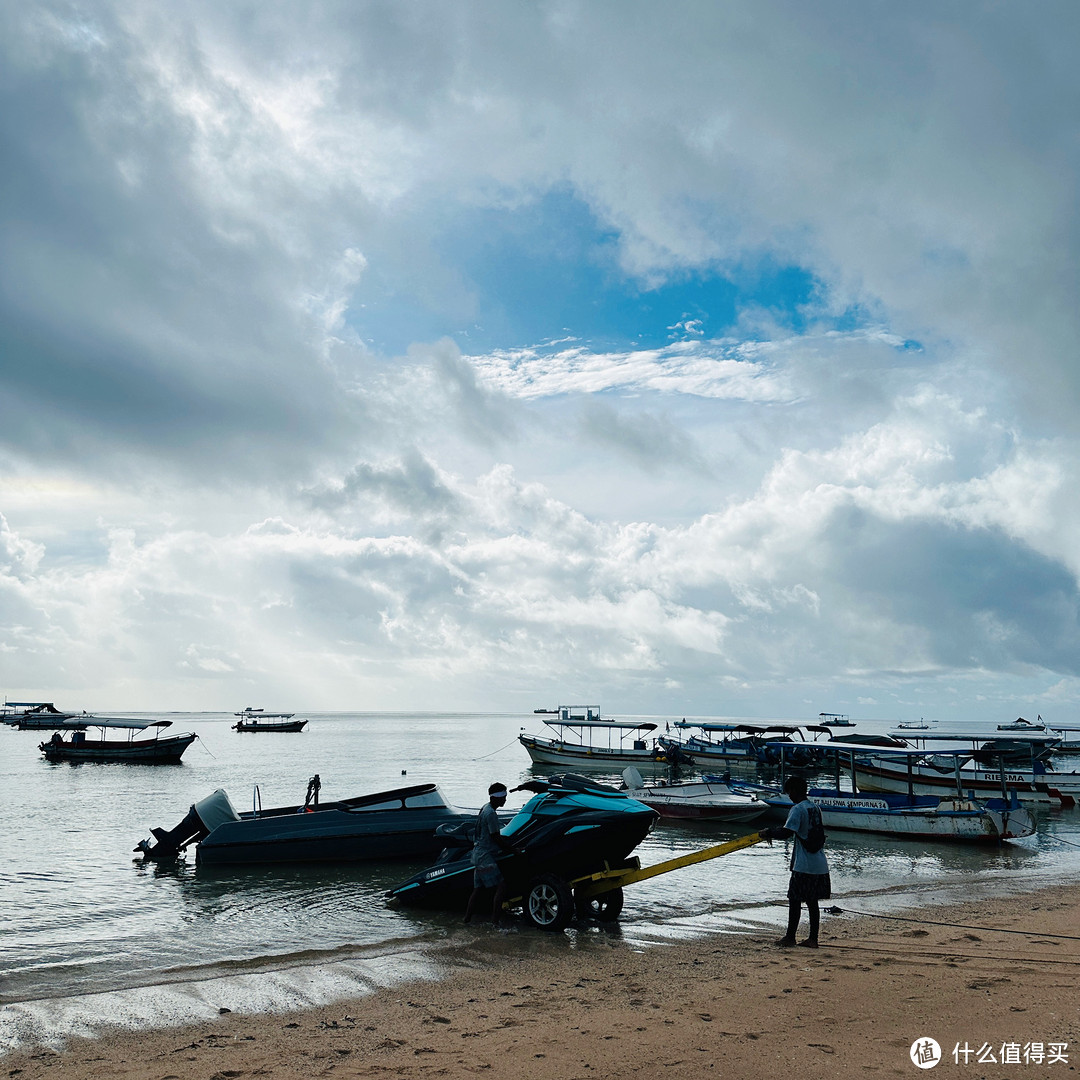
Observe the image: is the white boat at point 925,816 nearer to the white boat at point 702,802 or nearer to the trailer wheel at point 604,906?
the white boat at point 702,802

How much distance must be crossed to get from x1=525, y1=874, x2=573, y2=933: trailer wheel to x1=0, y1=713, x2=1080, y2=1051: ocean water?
7.4 inches

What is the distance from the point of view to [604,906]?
1280 cm

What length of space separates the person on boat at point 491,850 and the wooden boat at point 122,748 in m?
59.5

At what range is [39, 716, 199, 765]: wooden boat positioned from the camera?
217ft

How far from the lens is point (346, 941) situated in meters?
12.4

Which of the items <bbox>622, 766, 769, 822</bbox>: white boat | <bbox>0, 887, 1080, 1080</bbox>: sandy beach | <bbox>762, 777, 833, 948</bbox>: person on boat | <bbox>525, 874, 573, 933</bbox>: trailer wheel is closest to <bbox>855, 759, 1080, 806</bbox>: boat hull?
<bbox>622, 766, 769, 822</bbox>: white boat

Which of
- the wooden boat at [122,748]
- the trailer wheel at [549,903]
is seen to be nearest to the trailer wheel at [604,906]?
the trailer wheel at [549,903]

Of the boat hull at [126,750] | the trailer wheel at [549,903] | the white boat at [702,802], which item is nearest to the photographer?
the trailer wheel at [549,903]

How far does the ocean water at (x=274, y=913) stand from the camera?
948 cm

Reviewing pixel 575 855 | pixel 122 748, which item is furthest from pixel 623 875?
pixel 122 748

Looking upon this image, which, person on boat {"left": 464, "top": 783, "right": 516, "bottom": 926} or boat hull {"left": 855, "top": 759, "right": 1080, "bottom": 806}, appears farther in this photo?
boat hull {"left": 855, "top": 759, "right": 1080, "bottom": 806}

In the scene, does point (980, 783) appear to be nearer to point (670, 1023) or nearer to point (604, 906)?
point (604, 906)

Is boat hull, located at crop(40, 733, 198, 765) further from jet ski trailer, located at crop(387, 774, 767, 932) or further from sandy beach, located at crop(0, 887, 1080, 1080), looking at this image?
sandy beach, located at crop(0, 887, 1080, 1080)

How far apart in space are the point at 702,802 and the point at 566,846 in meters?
17.6
